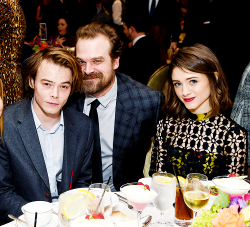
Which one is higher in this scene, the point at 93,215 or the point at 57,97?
the point at 57,97

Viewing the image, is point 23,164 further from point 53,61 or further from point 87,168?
point 53,61

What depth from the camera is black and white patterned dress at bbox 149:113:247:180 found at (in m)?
2.10

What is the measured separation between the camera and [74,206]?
1174 millimetres

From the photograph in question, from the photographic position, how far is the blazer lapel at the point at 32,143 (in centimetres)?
186

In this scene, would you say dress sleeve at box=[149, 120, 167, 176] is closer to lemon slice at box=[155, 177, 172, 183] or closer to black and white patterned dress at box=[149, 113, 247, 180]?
black and white patterned dress at box=[149, 113, 247, 180]

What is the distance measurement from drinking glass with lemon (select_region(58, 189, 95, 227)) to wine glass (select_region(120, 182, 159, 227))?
0.59 feet

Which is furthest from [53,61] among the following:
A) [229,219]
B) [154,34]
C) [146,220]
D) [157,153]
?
[154,34]

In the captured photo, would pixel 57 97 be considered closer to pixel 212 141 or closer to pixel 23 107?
pixel 23 107

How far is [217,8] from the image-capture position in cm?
322

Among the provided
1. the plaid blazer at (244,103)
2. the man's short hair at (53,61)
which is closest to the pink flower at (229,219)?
the man's short hair at (53,61)

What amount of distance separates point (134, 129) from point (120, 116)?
0.17 m

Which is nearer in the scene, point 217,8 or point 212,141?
point 212,141

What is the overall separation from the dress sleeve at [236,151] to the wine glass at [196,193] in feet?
2.65

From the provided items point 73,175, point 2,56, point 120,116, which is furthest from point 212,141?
point 2,56
